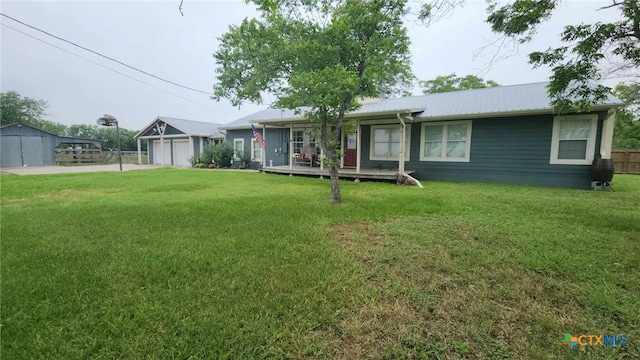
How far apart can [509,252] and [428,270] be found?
1145 mm

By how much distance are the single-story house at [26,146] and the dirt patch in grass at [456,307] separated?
25549 mm

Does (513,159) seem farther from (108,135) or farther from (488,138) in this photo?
(108,135)

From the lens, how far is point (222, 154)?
54.2ft

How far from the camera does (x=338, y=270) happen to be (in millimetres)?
2730

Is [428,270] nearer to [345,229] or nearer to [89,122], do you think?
[345,229]

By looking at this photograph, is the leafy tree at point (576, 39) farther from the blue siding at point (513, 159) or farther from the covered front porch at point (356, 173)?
the covered front porch at point (356, 173)

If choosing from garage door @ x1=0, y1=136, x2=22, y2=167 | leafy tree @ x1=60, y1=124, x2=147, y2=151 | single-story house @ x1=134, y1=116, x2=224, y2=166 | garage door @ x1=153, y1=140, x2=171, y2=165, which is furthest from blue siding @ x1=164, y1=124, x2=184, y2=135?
leafy tree @ x1=60, y1=124, x2=147, y2=151

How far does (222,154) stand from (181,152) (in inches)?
239

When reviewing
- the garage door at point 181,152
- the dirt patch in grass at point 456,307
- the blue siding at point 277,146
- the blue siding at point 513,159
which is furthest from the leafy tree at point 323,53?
the garage door at point 181,152

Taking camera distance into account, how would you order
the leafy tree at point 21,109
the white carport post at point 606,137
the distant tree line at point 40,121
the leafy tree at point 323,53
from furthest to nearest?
the distant tree line at point 40,121
the leafy tree at point 21,109
the white carport post at point 606,137
the leafy tree at point 323,53

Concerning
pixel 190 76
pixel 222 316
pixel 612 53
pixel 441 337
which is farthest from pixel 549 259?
pixel 190 76

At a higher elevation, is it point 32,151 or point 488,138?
point 488,138

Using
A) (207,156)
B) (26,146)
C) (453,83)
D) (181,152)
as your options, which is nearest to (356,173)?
(207,156)

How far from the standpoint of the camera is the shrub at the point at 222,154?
16.5 metres
